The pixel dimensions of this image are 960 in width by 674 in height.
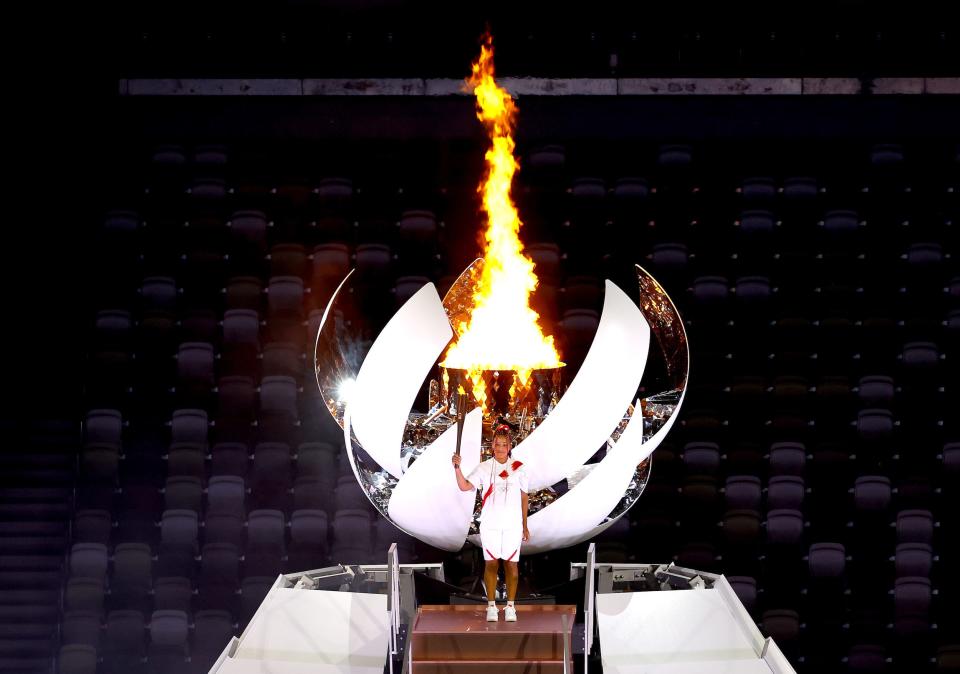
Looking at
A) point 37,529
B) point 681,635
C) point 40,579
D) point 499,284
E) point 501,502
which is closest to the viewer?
point 501,502

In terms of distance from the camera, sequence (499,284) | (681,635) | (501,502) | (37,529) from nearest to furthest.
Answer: (501,502)
(681,635)
(499,284)
(37,529)

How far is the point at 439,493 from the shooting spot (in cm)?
517

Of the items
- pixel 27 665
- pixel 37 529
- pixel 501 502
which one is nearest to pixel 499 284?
pixel 501 502

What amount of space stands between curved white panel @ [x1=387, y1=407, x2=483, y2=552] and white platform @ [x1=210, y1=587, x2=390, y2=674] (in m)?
0.51

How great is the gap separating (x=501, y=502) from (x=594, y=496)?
49 centimetres

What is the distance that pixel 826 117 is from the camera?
27.5 ft

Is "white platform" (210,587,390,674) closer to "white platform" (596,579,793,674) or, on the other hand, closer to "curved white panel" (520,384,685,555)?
"curved white panel" (520,384,685,555)

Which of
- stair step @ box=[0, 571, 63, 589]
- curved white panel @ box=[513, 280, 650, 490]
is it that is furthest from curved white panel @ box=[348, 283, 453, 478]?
stair step @ box=[0, 571, 63, 589]

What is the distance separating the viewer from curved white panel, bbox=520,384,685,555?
5.29 m

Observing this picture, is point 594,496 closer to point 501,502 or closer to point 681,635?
point 501,502

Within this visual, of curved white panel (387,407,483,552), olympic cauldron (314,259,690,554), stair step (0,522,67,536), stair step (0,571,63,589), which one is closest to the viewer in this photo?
curved white panel (387,407,483,552)

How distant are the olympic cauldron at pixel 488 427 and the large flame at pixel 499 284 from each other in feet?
0.51

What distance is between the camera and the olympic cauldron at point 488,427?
5234 mm

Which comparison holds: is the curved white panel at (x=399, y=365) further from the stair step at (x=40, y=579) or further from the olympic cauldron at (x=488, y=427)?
the stair step at (x=40, y=579)
